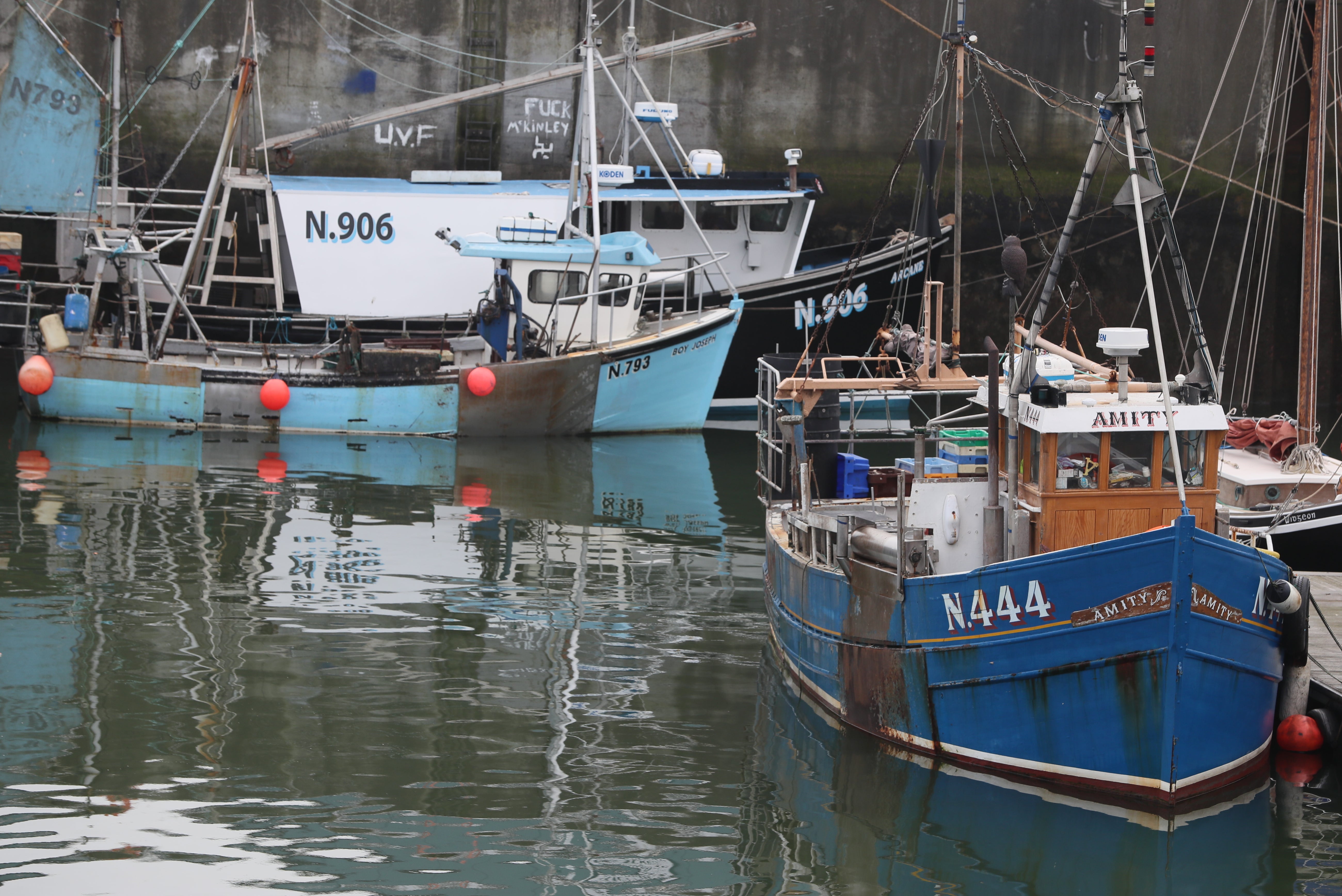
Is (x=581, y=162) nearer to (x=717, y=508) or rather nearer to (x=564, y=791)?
(x=717, y=508)

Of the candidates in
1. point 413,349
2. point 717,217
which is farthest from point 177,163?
point 717,217

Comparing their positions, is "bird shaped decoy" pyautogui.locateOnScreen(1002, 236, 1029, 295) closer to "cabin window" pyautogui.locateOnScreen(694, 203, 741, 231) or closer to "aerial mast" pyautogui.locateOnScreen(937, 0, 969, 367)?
"aerial mast" pyautogui.locateOnScreen(937, 0, 969, 367)

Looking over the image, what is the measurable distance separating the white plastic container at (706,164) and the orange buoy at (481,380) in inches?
233

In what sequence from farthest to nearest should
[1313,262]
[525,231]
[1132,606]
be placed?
[525,231], [1313,262], [1132,606]

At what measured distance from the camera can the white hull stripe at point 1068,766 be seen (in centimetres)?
891

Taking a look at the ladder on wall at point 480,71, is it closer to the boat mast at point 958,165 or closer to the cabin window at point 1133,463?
the boat mast at point 958,165

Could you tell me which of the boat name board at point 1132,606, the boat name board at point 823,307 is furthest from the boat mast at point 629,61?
the boat name board at point 1132,606

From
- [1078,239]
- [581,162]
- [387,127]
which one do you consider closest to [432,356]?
[581,162]

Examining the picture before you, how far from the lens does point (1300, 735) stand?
388 inches

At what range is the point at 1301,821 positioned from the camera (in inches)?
356

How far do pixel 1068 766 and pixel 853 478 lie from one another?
4.35 metres

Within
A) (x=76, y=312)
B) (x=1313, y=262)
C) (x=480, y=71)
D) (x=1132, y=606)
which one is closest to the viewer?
(x=1132, y=606)

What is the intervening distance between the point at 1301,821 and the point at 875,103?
820 inches

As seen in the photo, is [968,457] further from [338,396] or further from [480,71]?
[480,71]
